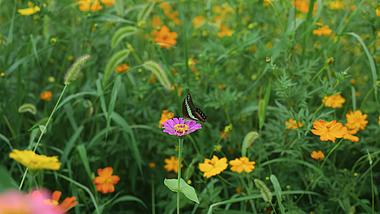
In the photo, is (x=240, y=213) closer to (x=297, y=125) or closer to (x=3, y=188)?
(x=297, y=125)

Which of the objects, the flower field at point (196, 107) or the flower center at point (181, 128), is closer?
the flower center at point (181, 128)

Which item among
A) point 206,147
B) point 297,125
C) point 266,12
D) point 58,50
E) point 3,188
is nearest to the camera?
point 3,188

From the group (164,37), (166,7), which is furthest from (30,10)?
(166,7)

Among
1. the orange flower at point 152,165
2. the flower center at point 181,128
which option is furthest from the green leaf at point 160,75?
the orange flower at point 152,165

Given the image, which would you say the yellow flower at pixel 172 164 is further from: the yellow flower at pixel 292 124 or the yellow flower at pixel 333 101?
the yellow flower at pixel 333 101

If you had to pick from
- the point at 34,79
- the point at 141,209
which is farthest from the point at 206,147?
the point at 34,79

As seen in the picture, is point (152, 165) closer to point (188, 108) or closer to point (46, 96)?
point (46, 96)
